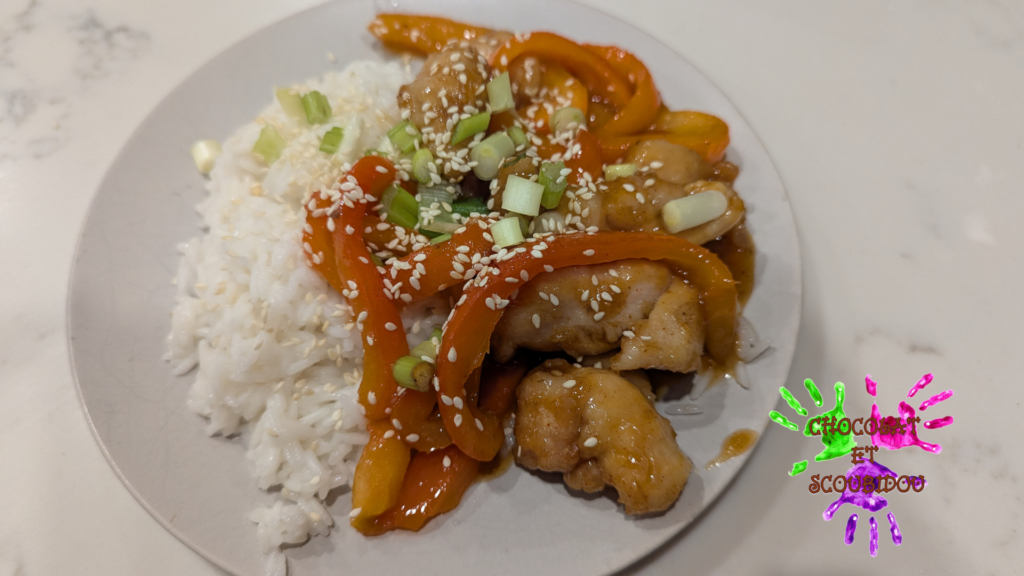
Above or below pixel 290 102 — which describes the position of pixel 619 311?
below

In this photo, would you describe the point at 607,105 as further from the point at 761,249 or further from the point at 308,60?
the point at 308,60

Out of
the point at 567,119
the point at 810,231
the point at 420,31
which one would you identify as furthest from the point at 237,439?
the point at 810,231

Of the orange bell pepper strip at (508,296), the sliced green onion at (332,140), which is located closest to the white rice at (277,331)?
the sliced green onion at (332,140)

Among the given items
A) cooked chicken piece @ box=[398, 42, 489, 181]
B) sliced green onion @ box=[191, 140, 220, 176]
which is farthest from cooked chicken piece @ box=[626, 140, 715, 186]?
sliced green onion @ box=[191, 140, 220, 176]

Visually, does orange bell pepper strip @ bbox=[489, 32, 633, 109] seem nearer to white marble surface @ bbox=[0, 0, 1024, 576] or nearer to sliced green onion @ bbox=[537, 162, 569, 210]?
sliced green onion @ bbox=[537, 162, 569, 210]

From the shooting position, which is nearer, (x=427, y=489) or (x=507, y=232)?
(x=427, y=489)

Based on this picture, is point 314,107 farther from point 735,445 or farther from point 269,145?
point 735,445
